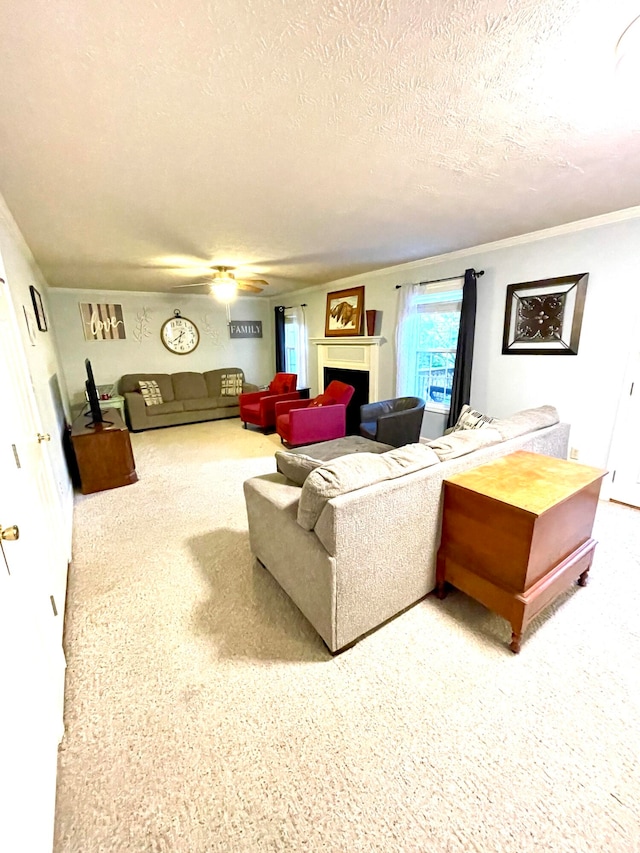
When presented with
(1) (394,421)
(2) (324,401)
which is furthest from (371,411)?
(2) (324,401)

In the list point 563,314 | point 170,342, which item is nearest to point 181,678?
point 563,314

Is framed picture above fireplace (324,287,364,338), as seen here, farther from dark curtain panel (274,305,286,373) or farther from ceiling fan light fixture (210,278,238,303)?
ceiling fan light fixture (210,278,238,303)

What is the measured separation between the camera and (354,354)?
16.7 feet

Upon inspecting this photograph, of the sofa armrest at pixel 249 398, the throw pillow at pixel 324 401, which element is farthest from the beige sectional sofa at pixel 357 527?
the sofa armrest at pixel 249 398

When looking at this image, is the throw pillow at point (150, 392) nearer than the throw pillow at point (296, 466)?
No

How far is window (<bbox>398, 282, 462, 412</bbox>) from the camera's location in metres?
3.97

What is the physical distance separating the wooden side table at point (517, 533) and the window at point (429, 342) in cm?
239

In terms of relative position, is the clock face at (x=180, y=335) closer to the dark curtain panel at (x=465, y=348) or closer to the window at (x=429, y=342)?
the window at (x=429, y=342)

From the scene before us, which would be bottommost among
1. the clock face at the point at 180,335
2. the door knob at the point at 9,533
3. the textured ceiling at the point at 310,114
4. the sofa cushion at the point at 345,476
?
the sofa cushion at the point at 345,476

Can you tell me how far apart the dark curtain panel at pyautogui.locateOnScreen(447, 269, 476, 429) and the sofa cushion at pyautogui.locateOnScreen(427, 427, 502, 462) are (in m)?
1.72

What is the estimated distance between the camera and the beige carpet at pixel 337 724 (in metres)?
1.03

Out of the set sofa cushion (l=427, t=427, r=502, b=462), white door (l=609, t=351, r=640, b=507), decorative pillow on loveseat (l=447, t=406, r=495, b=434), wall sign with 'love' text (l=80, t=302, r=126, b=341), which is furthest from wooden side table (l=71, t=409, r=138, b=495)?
white door (l=609, t=351, r=640, b=507)

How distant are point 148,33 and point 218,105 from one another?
34 cm

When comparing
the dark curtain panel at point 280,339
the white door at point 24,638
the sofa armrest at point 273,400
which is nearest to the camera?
the white door at point 24,638
